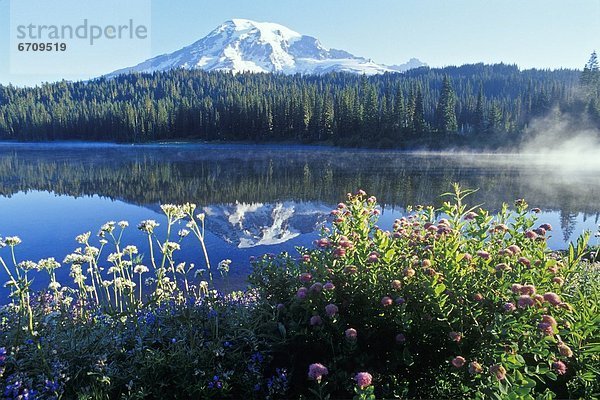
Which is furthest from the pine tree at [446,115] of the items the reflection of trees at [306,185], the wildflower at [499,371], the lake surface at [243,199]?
the wildflower at [499,371]

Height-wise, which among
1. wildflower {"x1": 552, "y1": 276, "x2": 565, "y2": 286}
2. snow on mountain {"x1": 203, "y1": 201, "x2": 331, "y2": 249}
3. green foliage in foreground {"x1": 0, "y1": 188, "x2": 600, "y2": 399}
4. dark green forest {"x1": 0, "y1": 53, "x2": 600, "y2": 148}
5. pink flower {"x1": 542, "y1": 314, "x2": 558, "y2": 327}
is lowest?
snow on mountain {"x1": 203, "y1": 201, "x2": 331, "y2": 249}

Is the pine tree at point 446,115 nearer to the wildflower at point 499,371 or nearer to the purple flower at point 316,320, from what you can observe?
the purple flower at point 316,320

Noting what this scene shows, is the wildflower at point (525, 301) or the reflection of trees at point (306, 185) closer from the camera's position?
the wildflower at point (525, 301)

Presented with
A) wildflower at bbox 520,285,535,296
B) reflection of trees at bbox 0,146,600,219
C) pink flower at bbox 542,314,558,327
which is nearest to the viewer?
pink flower at bbox 542,314,558,327

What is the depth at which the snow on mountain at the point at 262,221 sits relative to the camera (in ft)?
55.7

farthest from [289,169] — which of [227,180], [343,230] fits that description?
[343,230]

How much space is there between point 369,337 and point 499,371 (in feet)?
4.19

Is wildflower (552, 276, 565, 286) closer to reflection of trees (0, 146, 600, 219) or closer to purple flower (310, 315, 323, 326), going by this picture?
purple flower (310, 315, 323, 326)

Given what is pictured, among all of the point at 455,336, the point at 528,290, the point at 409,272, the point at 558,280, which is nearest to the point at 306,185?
the point at 409,272

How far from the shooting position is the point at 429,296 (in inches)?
141

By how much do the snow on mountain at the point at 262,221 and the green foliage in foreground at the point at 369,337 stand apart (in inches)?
442

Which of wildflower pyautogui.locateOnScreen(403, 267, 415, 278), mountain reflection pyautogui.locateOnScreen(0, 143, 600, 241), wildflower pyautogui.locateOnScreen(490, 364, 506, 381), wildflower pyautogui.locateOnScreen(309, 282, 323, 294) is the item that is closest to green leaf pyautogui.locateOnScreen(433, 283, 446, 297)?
wildflower pyautogui.locateOnScreen(403, 267, 415, 278)

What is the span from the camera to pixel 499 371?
2.86m

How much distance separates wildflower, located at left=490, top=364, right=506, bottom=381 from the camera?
9.33 feet
